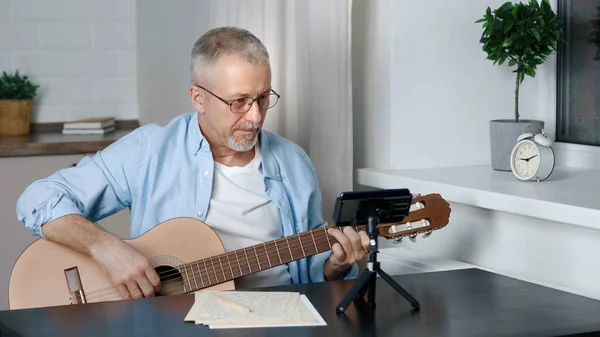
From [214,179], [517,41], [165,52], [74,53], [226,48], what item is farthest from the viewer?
[74,53]

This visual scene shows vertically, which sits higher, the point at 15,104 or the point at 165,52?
the point at 165,52

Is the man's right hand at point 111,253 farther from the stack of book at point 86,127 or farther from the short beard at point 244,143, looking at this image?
the stack of book at point 86,127

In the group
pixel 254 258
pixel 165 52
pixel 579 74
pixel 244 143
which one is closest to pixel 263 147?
pixel 244 143

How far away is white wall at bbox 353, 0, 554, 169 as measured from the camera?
2.55 m

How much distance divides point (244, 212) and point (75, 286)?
1.52 ft

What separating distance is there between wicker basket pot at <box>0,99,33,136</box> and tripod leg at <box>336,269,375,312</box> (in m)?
2.78

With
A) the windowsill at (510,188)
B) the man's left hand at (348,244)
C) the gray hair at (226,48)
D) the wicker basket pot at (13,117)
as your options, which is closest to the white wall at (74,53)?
the wicker basket pot at (13,117)

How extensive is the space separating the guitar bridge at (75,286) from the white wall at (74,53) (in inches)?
92.8

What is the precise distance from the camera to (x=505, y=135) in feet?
8.15

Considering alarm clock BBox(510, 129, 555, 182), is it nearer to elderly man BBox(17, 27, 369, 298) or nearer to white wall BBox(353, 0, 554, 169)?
white wall BBox(353, 0, 554, 169)

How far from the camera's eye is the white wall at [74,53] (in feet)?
13.9

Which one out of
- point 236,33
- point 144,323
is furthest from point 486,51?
point 144,323

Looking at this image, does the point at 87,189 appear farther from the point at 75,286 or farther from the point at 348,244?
the point at 348,244

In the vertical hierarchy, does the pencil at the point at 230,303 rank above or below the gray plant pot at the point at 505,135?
below
